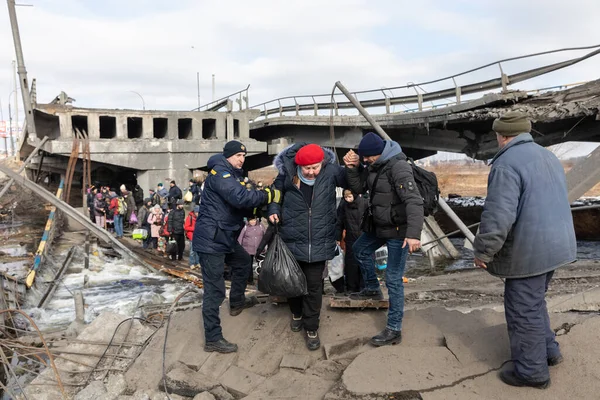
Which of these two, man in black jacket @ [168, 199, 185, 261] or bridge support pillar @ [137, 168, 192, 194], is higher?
bridge support pillar @ [137, 168, 192, 194]

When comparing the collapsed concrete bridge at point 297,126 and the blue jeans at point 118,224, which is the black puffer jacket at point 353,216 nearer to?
the collapsed concrete bridge at point 297,126

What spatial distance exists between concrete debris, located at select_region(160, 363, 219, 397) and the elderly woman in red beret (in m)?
0.96

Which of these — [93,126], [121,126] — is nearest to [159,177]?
[121,126]

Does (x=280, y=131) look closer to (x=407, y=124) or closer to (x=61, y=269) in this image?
(x=407, y=124)

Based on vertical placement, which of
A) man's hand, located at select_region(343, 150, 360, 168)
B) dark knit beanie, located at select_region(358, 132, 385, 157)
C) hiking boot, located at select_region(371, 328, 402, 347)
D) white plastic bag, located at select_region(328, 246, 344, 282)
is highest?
dark knit beanie, located at select_region(358, 132, 385, 157)

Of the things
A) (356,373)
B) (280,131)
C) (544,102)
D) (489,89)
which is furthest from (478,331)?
(280,131)

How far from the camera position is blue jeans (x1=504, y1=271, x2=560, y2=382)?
3.23 metres

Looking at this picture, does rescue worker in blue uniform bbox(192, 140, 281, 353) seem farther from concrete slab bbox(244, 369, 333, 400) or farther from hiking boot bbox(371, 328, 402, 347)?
hiking boot bbox(371, 328, 402, 347)

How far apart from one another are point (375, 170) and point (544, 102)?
9.87 m

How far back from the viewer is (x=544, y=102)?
1227 cm

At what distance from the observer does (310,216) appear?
4457 millimetres

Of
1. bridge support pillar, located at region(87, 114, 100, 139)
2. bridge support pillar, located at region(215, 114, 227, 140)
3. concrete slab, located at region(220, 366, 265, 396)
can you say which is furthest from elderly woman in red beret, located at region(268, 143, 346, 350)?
bridge support pillar, located at region(215, 114, 227, 140)

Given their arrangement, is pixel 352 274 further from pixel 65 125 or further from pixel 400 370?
pixel 65 125

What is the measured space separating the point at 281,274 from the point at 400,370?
1301mm
